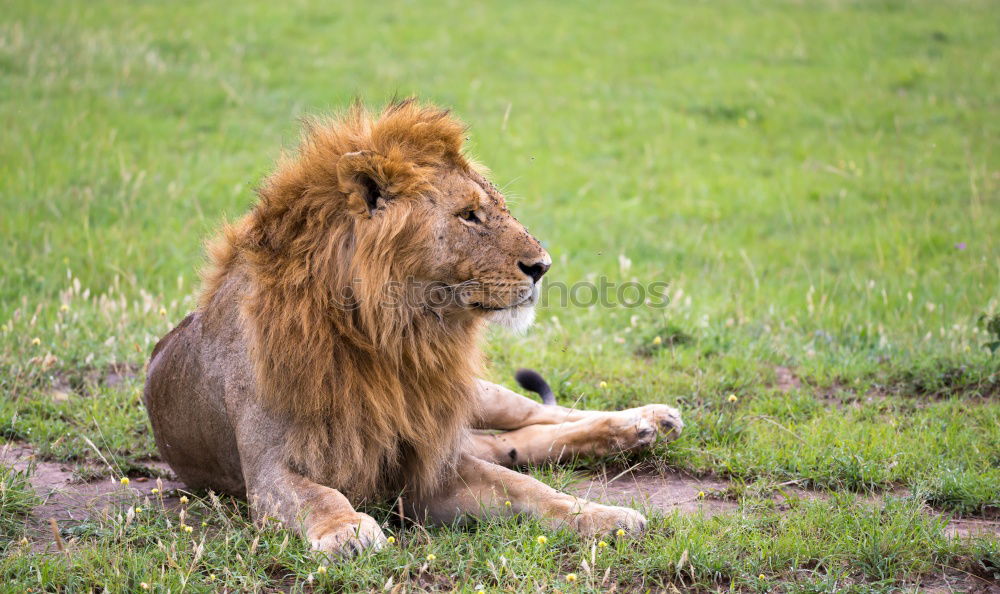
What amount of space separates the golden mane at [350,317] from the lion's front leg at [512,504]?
18 centimetres

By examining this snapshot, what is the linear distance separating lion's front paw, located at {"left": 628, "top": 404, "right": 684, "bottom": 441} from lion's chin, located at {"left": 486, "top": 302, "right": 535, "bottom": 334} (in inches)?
37.7

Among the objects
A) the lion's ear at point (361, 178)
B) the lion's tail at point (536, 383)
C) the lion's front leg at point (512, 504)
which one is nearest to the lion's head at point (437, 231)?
the lion's ear at point (361, 178)

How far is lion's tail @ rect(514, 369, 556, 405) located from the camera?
16.0 feet

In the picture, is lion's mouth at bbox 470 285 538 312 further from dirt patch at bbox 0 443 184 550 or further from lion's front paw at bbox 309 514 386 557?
dirt patch at bbox 0 443 184 550

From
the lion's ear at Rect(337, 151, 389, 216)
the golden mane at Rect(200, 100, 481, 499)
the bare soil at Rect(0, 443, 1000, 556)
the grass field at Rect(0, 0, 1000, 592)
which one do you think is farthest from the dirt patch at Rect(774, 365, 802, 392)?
the lion's ear at Rect(337, 151, 389, 216)

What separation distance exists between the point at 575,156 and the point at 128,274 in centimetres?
554

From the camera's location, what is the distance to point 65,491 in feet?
13.5

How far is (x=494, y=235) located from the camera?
3.65 meters

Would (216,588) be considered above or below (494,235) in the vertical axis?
below

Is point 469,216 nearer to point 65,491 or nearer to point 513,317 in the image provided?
point 513,317

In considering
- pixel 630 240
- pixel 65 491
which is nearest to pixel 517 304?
pixel 65 491

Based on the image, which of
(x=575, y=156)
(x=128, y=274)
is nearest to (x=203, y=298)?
(x=128, y=274)

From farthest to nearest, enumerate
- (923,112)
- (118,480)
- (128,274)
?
1. (923,112)
2. (128,274)
3. (118,480)

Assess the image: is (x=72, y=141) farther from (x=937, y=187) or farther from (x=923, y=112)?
(x=923, y=112)
